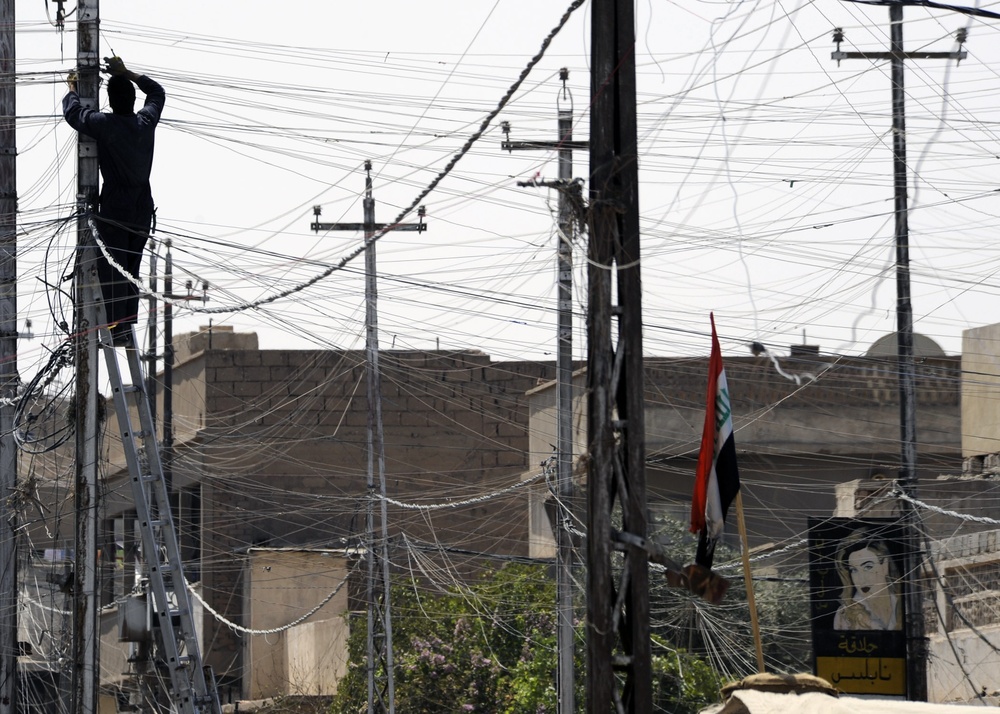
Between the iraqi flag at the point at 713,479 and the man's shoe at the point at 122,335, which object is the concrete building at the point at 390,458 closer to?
the man's shoe at the point at 122,335

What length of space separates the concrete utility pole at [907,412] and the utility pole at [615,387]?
11580 millimetres

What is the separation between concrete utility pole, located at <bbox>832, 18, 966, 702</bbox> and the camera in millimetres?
19906

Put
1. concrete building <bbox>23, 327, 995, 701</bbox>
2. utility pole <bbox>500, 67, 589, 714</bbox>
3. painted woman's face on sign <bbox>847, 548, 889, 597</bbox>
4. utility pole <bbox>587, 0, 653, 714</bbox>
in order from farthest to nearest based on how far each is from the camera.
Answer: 1. concrete building <bbox>23, 327, 995, 701</bbox>
2. painted woman's face on sign <bbox>847, 548, 889, 597</bbox>
3. utility pole <bbox>500, 67, 589, 714</bbox>
4. utility pole <bbox>587, 0, 653, 714</bbox>

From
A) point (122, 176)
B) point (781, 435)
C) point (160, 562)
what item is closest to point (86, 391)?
point (160, 562)

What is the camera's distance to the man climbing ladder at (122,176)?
14.0 metres

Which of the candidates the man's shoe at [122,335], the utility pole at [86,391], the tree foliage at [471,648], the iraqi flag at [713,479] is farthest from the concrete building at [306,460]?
the iraqi flag at [713,479]

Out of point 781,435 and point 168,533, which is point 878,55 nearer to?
point 781,435

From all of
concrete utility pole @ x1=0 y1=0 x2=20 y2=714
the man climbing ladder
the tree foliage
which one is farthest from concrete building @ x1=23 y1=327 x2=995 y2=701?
the man climbing ladder

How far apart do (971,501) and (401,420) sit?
50.1ft

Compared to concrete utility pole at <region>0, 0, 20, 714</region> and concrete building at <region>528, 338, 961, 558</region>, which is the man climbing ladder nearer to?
concrete utility pole at <region>0, 0, 20, 714</region>

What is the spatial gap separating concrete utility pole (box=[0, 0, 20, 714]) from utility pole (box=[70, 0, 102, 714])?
68.3 inches

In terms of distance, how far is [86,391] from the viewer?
14789 millimetres

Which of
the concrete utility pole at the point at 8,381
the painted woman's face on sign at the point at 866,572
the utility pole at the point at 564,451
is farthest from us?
the painted woman's face on sign at the point at 866,572

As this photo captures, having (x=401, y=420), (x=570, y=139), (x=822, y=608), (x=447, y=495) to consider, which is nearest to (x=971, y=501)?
(x=822, y=608)
